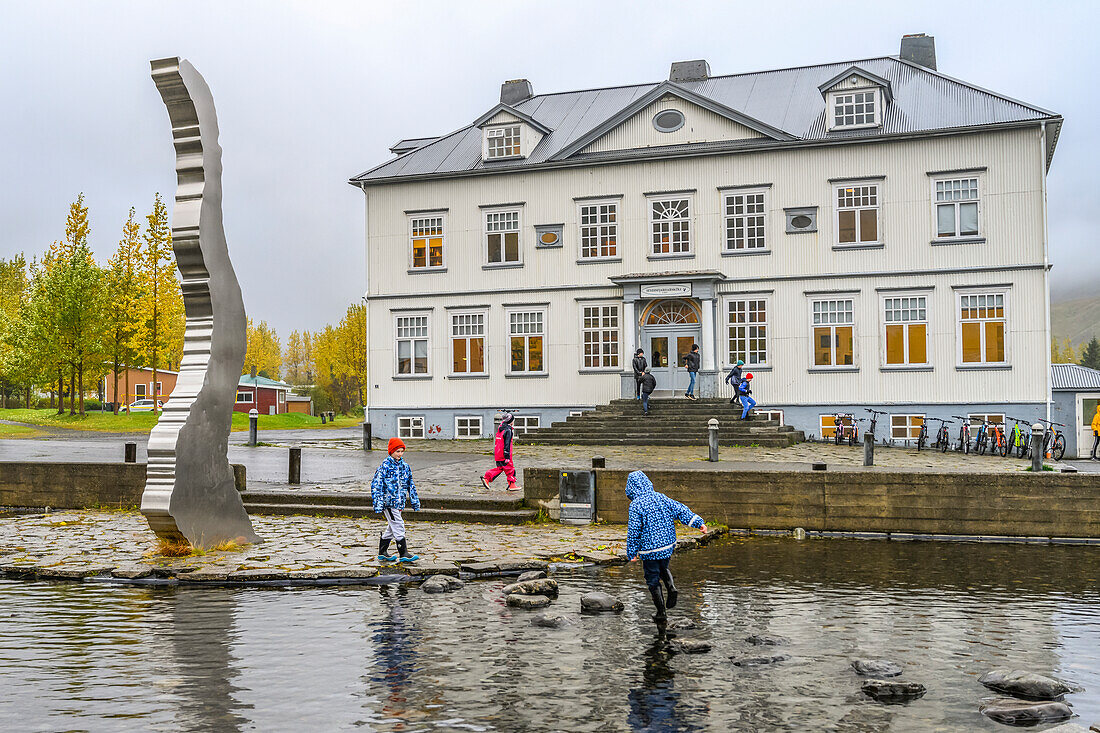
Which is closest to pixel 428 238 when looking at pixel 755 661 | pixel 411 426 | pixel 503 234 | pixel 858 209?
pixel 503 234

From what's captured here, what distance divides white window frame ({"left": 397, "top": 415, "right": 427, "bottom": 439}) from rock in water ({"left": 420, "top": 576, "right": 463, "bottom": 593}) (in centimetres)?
2309

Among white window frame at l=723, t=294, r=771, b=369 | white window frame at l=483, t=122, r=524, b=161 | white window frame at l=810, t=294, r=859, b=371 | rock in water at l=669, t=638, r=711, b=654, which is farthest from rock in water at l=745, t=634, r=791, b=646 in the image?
white window frame at l=483, t=122, r=524, b=161

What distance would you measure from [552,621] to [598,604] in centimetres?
86

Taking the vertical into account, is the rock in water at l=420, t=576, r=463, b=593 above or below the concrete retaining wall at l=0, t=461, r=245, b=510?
below

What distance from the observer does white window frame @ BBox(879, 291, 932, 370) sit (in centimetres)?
2900

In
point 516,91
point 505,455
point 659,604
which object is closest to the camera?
point 659,604

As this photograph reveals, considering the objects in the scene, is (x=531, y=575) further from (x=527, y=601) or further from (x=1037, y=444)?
(x=1037, y=444)

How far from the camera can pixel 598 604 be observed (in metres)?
9.54

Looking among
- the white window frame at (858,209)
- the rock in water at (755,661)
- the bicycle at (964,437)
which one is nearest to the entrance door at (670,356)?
the white window frame at (858,209)

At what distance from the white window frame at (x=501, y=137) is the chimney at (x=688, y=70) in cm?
710

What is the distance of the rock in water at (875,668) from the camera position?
7.11m

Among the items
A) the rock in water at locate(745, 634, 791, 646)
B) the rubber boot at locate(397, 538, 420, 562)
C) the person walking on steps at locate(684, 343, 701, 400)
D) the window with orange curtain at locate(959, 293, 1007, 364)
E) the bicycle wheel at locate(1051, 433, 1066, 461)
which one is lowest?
the rock in water at locate(745, 634, 791, 646)

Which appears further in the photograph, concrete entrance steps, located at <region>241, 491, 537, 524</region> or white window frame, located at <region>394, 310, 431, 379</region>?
white window frame, located at <region>394, 310, 431, 379</region>

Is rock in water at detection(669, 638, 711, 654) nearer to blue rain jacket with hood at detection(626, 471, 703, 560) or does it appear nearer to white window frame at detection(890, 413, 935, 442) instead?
blue rain jacket with hood at detection(626, 471, 703, 560)
